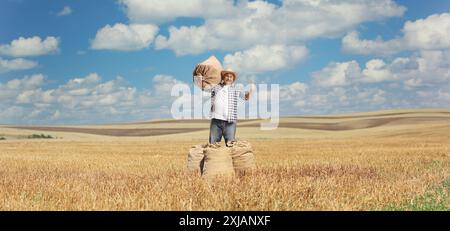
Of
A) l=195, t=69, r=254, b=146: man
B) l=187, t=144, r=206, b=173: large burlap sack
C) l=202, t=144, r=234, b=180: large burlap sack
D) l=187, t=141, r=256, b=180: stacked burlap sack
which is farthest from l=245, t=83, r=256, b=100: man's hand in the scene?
l=187, t=144, r=206, b=173: large burlap sack

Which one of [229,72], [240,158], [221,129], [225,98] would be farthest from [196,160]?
[229,72]

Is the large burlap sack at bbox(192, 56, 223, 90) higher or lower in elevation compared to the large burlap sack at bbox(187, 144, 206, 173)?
higher

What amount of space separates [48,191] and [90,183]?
4.41 feet

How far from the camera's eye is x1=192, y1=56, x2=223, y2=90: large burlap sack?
422 inches

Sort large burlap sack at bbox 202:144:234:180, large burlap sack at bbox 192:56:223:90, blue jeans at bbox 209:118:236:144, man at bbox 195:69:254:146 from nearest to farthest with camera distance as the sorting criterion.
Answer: large burlap sack at bbox 202:144:234:180 < man at bbox 195:69:254:146 < large burlap sack at bbox 192:56:223:90 < blue jeans at bbox 209:118:236:144

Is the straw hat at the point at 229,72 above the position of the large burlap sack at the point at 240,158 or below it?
above

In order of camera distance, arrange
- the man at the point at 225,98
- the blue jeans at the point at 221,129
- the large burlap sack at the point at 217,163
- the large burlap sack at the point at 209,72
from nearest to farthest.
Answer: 1. the large burlap sack at the point at 217,163
2. the man at the point at 225,98
3. the large burlap sack at the point at 209,72
4. the blue jeans at the point at 221,129

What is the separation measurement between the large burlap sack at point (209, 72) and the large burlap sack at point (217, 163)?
46.5 inches

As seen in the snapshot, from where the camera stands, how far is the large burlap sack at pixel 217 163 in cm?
1019

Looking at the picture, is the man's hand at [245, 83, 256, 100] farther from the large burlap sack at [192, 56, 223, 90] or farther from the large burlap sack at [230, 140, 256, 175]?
the large burlap sack at [230, 140, 256, 175]

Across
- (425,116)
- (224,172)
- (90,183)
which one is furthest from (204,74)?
(425,116)

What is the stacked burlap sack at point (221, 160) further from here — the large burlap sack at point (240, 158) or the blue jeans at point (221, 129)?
the blue jeans at point (221, 129)

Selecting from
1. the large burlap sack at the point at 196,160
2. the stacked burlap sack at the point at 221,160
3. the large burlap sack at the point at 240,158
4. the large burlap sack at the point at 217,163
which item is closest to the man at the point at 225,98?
the large burlap sack at the point at 240,158
